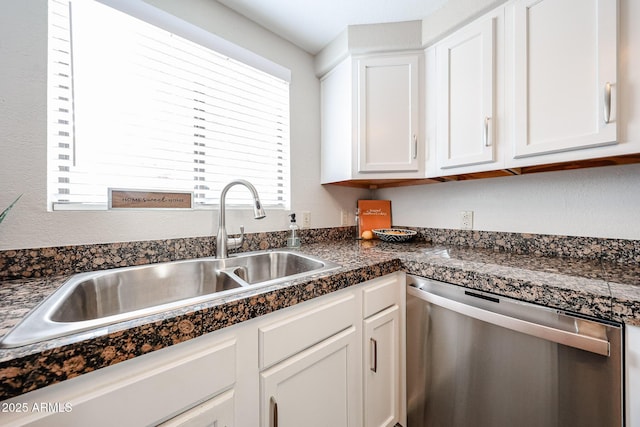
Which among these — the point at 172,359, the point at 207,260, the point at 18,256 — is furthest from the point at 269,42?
the point at 172,359

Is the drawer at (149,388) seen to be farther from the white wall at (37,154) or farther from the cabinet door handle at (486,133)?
the cabinet door handle at (486,133)

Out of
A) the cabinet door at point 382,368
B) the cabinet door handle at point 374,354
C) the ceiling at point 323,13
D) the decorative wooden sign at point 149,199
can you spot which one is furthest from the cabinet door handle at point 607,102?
the decorative wooden sign at point 149,199

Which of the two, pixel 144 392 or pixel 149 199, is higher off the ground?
pixel 149 199

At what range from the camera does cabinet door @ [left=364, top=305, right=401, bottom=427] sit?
1.01 m

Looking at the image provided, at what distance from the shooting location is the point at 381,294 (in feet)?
3.47

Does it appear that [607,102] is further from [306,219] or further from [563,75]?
[306,219]

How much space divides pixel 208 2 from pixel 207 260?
1.29m

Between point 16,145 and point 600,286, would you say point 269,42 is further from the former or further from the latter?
point 600,286

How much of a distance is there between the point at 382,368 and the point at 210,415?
2.48 feet

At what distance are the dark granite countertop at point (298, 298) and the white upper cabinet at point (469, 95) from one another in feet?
1.70

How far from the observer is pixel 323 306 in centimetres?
84

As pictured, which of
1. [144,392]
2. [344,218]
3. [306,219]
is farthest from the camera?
[344,218]

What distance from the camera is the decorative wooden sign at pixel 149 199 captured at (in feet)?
3.26

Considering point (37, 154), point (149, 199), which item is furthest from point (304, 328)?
point (37, 154)
